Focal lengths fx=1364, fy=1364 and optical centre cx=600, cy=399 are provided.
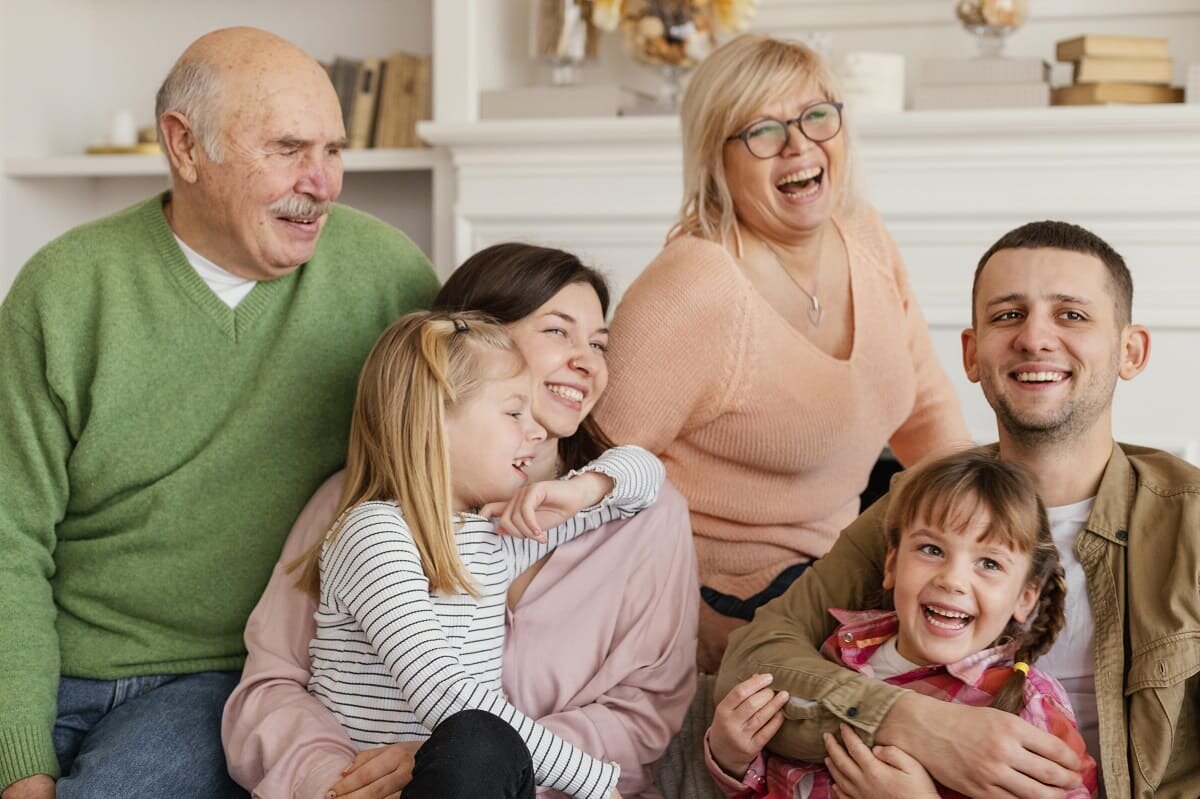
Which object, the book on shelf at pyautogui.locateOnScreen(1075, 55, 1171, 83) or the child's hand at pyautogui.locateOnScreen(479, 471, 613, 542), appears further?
the book on shelf at pyautogui.locateOnScreen(1075, 55, 1171, 83)

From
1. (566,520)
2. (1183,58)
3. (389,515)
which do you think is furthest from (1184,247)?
(389,515)

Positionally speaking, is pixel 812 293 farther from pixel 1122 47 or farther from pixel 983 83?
pixel 1122 47

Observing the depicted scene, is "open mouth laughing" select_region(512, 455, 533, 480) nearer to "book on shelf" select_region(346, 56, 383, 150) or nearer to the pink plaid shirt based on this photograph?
the pink plaid shirt

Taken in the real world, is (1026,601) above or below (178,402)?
below

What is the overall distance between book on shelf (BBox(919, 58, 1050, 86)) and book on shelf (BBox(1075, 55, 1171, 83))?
10 centimetres

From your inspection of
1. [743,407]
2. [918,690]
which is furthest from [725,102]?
[918,690]

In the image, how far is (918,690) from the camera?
1575mm

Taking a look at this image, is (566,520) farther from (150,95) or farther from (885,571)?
(150,95)

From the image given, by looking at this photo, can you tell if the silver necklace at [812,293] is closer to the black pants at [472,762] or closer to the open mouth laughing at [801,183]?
the open mouth laughing at [801,183]

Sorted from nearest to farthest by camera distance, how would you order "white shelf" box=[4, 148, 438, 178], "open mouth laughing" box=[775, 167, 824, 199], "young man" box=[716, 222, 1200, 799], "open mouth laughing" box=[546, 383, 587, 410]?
"young man" box=[716, 222, 1200, 799] < "open mouth laughing" box=[546, 383, 587, 410] < "open mouth laughing" box=[775, 167, 824, 199] < "white shelf" box=[4, 148, 438, 178]

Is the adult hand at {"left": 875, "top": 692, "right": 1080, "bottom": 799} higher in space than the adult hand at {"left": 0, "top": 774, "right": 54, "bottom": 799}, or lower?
higher

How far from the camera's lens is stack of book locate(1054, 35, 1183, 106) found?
290cm

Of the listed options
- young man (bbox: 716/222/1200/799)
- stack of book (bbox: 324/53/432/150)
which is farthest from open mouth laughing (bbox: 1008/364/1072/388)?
stack of book (bbox: 324/53/432/150)

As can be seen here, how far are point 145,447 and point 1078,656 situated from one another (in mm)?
1254
